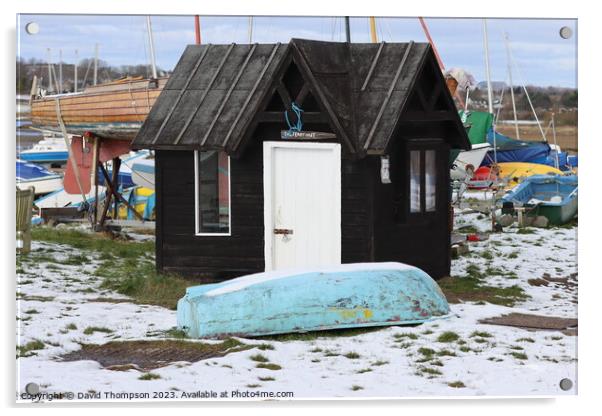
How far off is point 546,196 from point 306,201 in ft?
17.6

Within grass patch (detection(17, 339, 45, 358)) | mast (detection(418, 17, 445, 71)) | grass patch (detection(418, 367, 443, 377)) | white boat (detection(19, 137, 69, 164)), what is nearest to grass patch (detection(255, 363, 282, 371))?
grass patch (detection(418, 367, 443, 377))

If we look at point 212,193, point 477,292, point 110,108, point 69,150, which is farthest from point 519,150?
point 69,150

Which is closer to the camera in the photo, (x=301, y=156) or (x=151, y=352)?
(x=151, y=352)

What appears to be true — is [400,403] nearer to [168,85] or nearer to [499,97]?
[499,97]

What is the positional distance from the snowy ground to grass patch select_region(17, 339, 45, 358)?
0.05 m

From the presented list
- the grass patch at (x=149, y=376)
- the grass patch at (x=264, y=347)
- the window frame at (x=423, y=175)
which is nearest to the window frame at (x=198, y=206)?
the window frame at (x=423, y=175)

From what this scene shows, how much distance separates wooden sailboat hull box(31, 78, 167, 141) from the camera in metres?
16.7

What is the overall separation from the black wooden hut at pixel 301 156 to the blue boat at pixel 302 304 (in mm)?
2099

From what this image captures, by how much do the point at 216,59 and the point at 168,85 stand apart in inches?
26.0

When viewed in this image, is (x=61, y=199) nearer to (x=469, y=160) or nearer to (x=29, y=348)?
(x=469, y=160)

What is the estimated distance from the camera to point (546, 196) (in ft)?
64.8

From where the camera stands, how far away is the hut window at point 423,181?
637 inches

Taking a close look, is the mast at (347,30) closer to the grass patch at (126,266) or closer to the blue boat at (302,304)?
the blue boat at (302,304)
